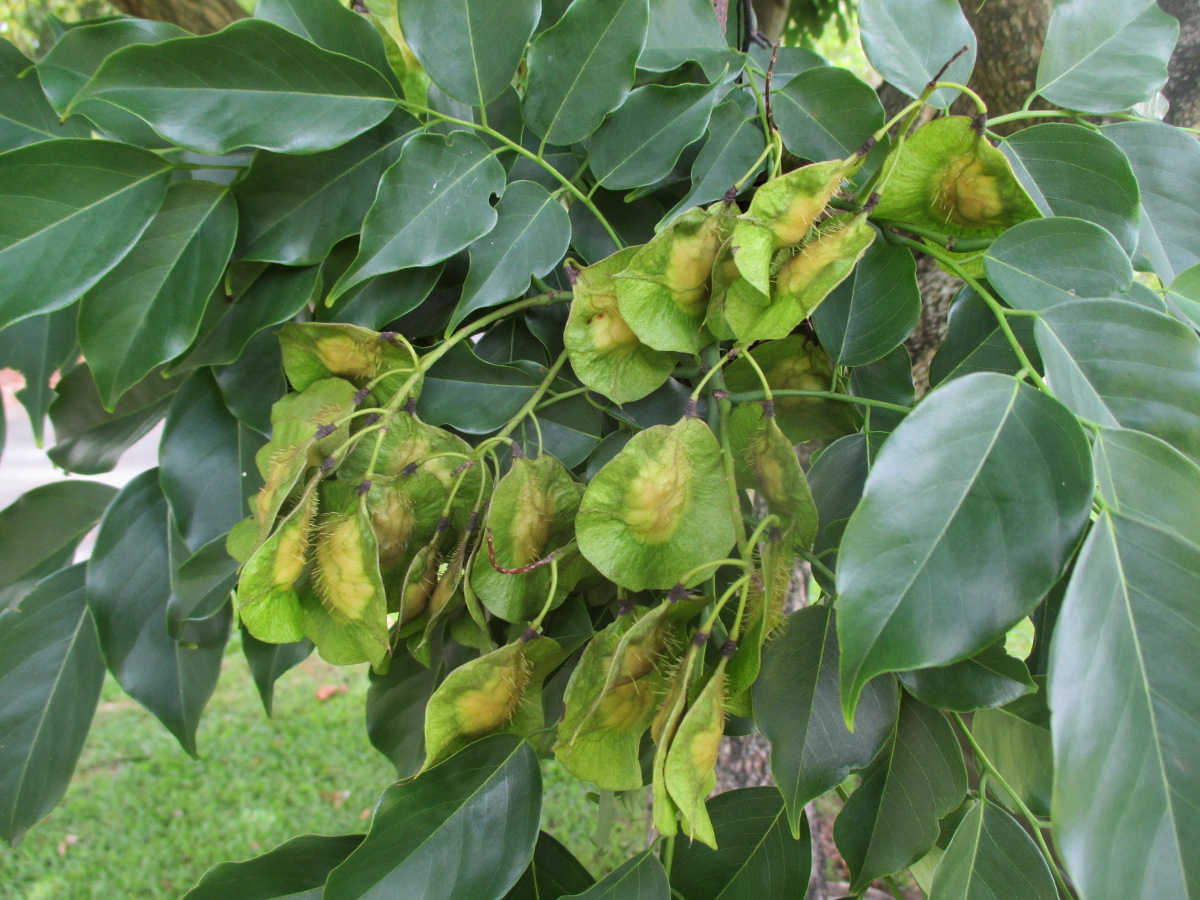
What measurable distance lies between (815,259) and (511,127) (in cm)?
26

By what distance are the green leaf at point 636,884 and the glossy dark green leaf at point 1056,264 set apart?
0.36 meters

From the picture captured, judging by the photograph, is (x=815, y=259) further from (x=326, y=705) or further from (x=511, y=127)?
(x=326, y=705)

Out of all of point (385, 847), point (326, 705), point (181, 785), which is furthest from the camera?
point (326, 705)

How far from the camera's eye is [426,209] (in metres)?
0.45

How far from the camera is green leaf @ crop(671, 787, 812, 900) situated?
0.47m

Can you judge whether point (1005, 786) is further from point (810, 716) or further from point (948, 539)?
point (948, 539)

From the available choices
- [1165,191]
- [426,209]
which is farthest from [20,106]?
[1165,191]

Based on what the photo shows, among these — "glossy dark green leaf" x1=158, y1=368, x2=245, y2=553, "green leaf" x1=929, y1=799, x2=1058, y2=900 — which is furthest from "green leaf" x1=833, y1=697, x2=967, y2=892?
"glossy dark green leaf" x1=158, y1=368, x2=245, y2=553

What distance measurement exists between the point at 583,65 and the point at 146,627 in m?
0.53

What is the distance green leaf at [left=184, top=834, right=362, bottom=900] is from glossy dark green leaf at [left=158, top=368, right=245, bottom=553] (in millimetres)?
221

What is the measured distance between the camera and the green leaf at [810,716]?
388mm

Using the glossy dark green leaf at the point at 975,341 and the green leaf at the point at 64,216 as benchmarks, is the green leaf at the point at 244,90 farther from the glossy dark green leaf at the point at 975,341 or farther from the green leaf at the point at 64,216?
the glossy dark green leaf at the point at 975,341

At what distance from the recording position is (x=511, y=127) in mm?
529

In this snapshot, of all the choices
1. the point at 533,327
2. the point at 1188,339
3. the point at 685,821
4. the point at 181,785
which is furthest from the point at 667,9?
the point at 181,785
